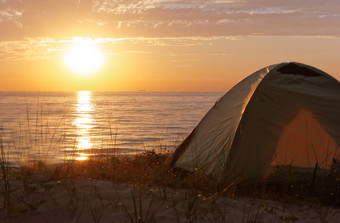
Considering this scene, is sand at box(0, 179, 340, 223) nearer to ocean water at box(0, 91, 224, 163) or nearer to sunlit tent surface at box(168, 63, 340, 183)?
sunlit tent surface at box(168, 63, 340, 183)

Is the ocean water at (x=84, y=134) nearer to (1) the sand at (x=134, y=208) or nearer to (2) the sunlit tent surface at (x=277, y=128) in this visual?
(1) the sand at (x=134, y=208)

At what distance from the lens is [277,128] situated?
5.79 metres

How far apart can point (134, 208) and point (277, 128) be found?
2908 millimetres

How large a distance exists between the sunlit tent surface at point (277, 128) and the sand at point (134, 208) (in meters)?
0.80

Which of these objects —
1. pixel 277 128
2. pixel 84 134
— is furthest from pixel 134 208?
pixel 84 134

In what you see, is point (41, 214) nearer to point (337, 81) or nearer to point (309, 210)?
point (309, 210)

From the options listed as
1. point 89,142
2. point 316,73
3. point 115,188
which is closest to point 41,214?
point 115,188

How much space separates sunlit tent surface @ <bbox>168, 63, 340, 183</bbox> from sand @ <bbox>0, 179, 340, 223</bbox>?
80 centimetres

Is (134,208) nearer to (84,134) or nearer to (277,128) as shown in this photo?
(277,128)

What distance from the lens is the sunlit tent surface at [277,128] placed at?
5.64 m

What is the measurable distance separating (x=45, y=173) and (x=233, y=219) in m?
3.45

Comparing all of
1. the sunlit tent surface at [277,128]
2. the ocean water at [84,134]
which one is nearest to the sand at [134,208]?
the sunlit tent surface at [277,128]

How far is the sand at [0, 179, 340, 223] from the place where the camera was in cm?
417

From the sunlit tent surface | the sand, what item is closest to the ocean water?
the sand
